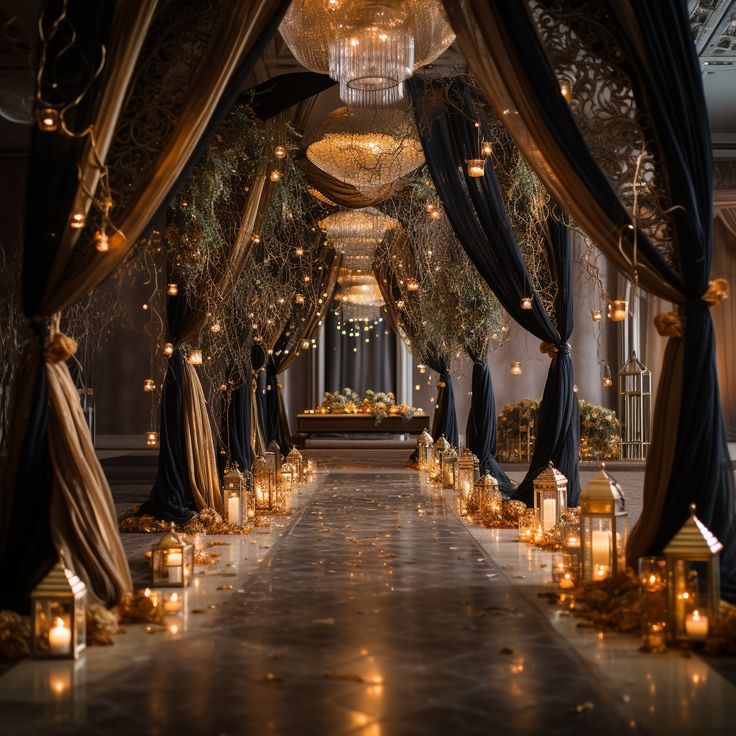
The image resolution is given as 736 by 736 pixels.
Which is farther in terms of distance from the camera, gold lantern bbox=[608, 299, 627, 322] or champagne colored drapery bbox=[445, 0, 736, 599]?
gold lantern bbox=[608, 299, 627, 322]

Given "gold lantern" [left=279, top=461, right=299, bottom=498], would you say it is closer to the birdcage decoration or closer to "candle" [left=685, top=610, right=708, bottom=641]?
"candle" [left=685, top=610, right=708, bottom=641]

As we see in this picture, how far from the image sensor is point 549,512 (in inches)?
263

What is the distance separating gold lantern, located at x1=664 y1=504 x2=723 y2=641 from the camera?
3.69m

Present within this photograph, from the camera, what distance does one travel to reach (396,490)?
10.5 m

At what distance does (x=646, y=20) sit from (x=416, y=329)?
30.2ft

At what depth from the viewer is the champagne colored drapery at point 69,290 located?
4.14 metres

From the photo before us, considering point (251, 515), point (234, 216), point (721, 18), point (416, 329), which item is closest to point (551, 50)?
point (234, 216)

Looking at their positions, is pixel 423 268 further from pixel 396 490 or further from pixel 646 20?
pixel 646 20

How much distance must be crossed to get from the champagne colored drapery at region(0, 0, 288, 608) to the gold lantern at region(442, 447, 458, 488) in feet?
22.2

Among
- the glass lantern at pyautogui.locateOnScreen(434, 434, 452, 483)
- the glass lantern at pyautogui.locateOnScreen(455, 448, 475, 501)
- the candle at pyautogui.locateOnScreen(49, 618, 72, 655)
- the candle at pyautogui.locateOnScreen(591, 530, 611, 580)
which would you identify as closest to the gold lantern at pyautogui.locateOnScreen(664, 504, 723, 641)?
the candle at pyautogui.locateOnScreen(591, 530, 611, 580)

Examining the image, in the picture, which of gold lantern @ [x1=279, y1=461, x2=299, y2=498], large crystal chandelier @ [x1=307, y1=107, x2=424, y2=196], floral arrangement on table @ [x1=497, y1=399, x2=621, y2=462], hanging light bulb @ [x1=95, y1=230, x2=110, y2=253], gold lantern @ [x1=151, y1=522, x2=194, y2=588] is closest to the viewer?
hanging light bulb @ [x1=95, y1=230, x2=110, y2=253]

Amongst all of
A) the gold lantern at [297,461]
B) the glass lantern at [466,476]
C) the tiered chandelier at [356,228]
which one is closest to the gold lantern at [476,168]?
the glass lantern at [466,476]

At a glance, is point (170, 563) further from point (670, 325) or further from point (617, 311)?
point (670, 325)

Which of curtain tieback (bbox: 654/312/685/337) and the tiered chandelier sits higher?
the tiered chandelier
